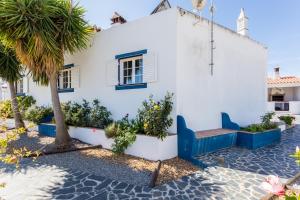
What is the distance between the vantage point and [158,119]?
7703 millimetres

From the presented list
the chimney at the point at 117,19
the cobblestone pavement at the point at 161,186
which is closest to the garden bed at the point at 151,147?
the cobblestone pavement at the point at 161,186

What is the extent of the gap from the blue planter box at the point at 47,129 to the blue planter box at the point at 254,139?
9777mm

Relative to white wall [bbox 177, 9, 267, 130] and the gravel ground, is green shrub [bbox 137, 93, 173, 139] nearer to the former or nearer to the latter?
white wall [bbox 177, 9, 267, 130]

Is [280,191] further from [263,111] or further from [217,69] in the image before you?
[263,111]

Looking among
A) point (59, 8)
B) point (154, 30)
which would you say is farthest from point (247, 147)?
point (59, 8)

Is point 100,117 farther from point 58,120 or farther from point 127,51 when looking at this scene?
point 127,51

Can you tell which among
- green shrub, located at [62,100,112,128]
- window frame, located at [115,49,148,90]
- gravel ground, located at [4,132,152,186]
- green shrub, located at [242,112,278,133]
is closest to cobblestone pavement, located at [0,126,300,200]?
gravel ground, located at [4,132,152,186]

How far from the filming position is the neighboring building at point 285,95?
87.4 ft

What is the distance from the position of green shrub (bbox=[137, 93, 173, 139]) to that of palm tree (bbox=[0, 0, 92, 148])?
4417mm

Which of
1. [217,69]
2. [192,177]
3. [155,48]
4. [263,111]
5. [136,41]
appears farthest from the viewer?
[263,111]

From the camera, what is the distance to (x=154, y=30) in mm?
9039

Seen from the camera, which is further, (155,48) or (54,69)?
(54,69)

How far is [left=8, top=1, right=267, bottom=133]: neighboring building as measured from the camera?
8.64 m

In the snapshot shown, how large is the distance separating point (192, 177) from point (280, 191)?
15.8 ft
